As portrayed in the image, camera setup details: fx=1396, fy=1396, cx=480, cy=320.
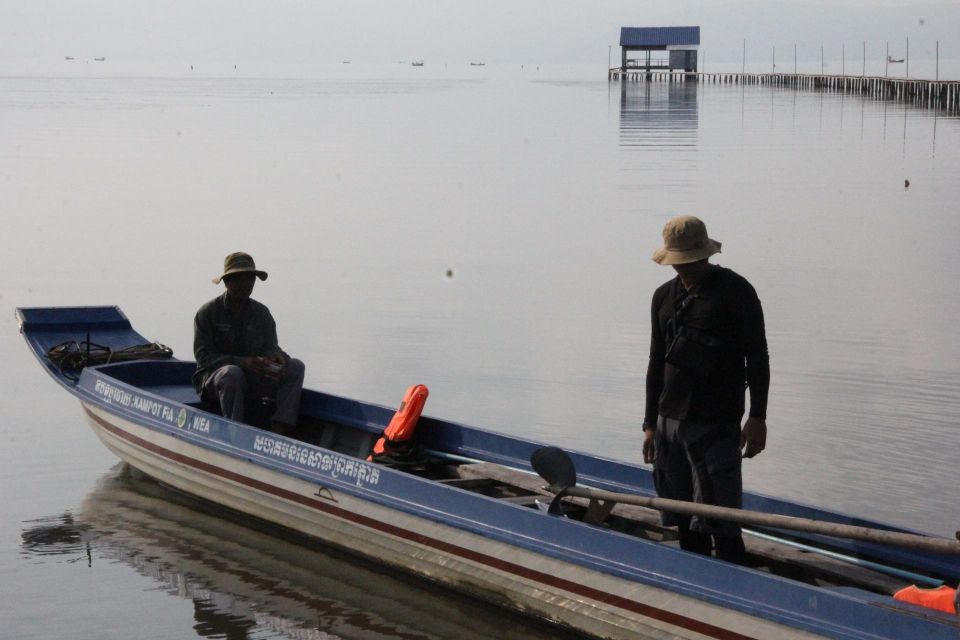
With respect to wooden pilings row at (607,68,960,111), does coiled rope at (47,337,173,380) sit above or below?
below

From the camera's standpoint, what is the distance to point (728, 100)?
8025 centimetres

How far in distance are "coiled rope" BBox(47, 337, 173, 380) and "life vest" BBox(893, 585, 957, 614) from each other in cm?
718

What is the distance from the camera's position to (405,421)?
9523mm

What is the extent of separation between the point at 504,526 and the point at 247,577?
2.14 m

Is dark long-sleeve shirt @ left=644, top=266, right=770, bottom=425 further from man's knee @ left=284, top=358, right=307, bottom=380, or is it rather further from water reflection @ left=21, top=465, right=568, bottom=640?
man's knee @ left=284, top=358, right=307, bottom=380

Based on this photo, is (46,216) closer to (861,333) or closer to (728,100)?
(861,333)

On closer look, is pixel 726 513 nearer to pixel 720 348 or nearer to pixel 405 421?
pixel 720 348

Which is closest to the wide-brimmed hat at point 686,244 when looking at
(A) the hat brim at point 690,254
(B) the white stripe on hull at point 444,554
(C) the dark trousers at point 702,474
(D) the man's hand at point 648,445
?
(A) the hat brim at point 690,254

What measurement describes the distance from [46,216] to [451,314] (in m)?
12.0

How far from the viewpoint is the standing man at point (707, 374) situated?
695 cm

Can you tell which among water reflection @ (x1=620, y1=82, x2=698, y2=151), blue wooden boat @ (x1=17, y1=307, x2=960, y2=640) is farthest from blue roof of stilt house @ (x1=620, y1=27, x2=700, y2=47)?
blue wooden boat @ (x1=17, y1=307, x2=960, y2=640)

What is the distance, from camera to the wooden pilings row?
226 feet

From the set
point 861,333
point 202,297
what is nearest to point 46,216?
point 202,297

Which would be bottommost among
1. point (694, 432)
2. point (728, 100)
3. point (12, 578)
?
point (12, 578)
